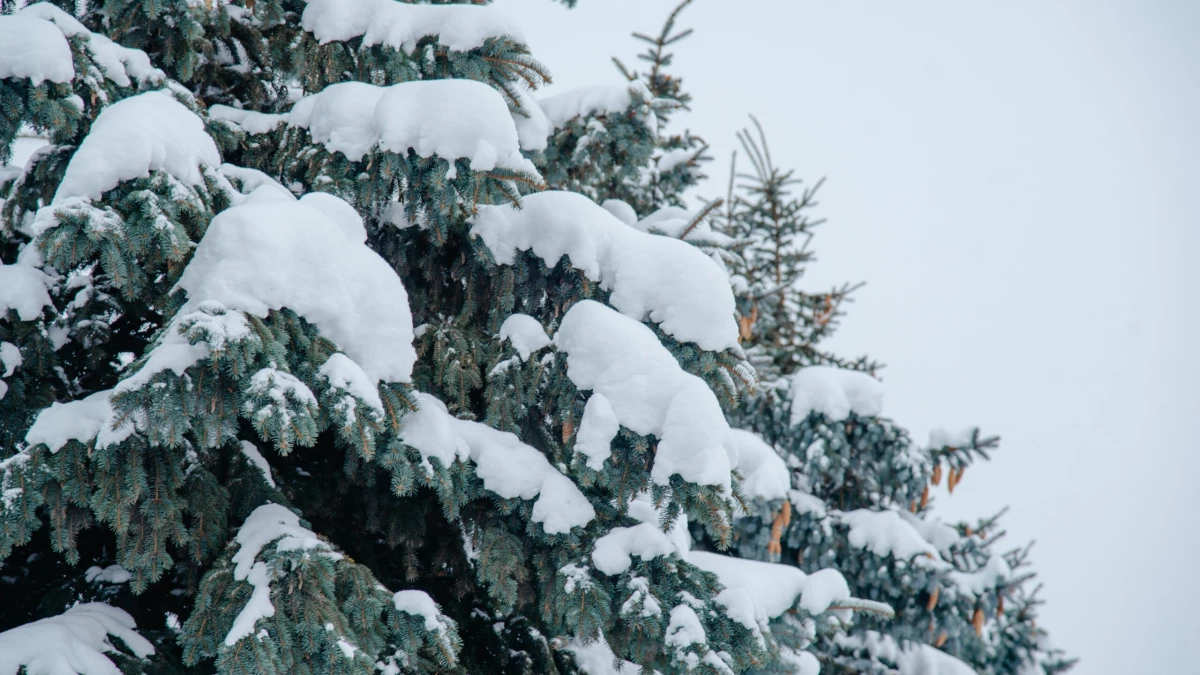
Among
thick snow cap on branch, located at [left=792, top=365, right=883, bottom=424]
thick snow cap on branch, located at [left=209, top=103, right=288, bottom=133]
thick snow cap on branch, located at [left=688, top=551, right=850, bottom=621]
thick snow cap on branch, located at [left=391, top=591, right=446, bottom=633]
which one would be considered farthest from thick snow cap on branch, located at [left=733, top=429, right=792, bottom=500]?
thick snow cap on branch, located at [left=209, top=103, right=288, bottom=133]

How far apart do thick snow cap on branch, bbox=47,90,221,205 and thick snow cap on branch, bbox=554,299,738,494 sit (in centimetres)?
148

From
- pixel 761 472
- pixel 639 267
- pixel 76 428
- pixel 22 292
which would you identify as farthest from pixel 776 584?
pixel 22 292

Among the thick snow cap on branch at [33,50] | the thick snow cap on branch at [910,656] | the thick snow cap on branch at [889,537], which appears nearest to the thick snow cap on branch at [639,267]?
the thick snow cap on branch at [33,50]

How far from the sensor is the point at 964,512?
294 ft

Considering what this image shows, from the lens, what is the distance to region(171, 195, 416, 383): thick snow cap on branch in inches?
89.8

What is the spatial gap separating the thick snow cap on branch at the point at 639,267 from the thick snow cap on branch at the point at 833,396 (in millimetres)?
3467

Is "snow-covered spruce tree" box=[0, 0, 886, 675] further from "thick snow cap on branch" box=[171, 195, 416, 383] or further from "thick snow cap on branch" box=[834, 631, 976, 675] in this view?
"thick snow cap on branch" box=[834, 631, 976, 675]

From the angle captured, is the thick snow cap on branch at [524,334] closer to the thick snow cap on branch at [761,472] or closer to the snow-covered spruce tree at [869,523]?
the thick snow cap on branch at [761,472]

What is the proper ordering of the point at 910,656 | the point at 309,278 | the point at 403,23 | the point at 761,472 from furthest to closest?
the point at 910,656, the point at 761,472, the point at 403,23, the point at 309,278

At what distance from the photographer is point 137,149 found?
2.36 metres

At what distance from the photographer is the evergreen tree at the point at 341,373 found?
7.48ft

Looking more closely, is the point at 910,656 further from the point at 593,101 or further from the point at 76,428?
the point at 76,428

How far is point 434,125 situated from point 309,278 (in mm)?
785

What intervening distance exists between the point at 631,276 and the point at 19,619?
277cm
